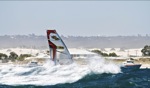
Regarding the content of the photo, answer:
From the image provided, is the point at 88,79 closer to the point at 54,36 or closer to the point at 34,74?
the point at 34,74

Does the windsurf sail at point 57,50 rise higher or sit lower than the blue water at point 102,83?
higher

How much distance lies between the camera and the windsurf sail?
89062 mm

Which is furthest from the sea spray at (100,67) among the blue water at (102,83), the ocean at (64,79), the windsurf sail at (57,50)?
the windsurf sail at (57,50)

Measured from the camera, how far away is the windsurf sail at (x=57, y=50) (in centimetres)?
8906

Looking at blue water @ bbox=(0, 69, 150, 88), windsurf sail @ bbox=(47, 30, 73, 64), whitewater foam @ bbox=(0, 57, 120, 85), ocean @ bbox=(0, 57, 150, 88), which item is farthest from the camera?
windsurf sail @ bbox=(47, 30, 73, 64)

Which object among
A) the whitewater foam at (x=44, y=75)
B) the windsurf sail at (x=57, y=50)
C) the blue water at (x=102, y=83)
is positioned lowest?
the blue water at (x=102, y=83)

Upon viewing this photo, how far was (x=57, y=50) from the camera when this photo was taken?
9175cm

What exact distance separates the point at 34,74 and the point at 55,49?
23.1 meters

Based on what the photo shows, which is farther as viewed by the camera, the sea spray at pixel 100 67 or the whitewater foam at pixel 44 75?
the sea spray at pixel 100 67

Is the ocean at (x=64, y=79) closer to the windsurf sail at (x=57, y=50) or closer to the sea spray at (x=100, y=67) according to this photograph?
the sea spray at (x=100, y=67)

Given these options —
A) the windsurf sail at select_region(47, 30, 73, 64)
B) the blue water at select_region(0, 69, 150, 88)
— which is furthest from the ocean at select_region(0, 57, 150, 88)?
the windsurf sail at select_region(47, 30, 73, 64)

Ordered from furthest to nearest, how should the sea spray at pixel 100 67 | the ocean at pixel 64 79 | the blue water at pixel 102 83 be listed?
1. the sea spray at pixel 100 67
2. the ocean at pixel 64 79
3. the blue water at pixel 102 83

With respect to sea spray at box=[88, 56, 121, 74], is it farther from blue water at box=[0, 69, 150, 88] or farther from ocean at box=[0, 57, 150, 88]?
blue water at box=[0, 69, 150, 88]

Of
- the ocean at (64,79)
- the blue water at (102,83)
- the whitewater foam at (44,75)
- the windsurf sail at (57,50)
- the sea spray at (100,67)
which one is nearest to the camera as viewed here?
the blue water at (102,83)
